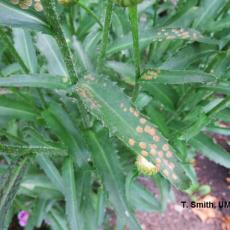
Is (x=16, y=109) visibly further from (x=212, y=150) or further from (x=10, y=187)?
(x=212, y=150)

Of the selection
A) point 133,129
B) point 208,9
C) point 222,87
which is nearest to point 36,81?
point 133,129

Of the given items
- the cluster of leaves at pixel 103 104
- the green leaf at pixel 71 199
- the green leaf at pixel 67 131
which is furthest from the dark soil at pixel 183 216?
the green leaf at pixel 67 131

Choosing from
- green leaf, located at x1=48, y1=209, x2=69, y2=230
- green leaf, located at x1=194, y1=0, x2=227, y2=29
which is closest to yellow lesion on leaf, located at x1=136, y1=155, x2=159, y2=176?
green leaf, located at x1=194, y1=0, x2=227, y2=29

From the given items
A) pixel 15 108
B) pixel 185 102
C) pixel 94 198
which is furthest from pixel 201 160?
pixel 15 108

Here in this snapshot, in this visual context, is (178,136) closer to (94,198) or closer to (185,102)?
(185,102)

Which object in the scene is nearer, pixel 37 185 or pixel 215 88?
pixel 215 88

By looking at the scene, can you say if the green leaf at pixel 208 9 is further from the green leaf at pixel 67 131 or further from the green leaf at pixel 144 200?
the green leaf at pixel 144 200
